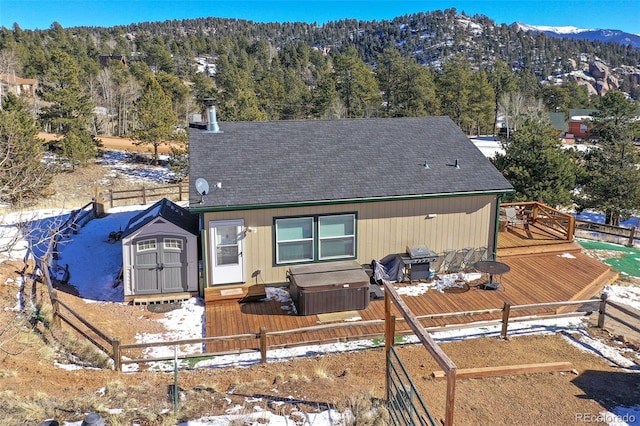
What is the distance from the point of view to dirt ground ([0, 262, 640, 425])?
286 inches

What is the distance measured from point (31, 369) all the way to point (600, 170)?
26441 millimetres

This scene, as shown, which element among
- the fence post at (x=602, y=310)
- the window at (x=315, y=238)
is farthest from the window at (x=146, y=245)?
the fence post at (x=602, y=310)

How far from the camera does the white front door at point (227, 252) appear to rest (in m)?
11.9

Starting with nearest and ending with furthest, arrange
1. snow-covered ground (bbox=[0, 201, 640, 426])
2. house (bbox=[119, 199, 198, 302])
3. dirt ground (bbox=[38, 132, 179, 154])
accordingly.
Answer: snow-covered ground (bbox=[0, 201, 640, 426])
house (bbox=[119, 199, 198, 302])
dirt ground (bbox=[38, 132, 179, 154])

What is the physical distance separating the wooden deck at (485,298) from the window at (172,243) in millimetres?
1639

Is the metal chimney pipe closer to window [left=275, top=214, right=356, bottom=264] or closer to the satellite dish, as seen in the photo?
the satellite dish

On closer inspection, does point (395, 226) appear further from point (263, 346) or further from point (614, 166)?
point (614, 166)

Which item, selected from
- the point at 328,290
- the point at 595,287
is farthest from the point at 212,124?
the point at 595,287

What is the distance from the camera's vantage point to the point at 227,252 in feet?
39.7

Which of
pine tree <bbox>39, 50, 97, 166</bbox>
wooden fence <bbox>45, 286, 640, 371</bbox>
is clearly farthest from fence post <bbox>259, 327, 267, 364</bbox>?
pine tree <bbox>39, 50, 97, 166</bbox>

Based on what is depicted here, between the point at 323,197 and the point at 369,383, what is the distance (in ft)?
17.5

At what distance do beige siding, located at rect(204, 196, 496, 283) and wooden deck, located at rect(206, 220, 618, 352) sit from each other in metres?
1.11

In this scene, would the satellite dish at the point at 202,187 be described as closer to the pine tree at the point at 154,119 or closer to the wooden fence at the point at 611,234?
the wooden fence at the point at 611,234

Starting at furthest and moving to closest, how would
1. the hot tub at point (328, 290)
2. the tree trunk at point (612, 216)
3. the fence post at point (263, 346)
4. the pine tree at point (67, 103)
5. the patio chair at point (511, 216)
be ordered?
the pine tree at point (67, 103) → the tree trunk at point (612, 216) → the patio chair at point (511, 216) → the hot tub at point (328, 290) → the fence post at point (263, 346)
